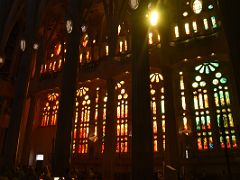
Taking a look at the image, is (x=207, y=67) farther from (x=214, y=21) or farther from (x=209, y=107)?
(x=214, y=21)

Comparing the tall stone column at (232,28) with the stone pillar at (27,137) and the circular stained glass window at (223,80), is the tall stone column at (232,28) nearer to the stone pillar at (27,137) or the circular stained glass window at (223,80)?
the circular stained glass window at (223,80)

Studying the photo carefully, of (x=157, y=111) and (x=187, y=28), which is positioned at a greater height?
(x=187, y=28)

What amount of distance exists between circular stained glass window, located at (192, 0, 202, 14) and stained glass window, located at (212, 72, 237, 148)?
4.69 meters

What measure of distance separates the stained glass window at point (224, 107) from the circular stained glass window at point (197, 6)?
469cm

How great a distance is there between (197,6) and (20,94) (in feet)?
44.2

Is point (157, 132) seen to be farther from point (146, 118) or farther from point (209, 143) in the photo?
point (146, 118)

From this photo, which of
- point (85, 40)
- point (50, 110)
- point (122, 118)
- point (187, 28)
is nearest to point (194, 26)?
point (187, 28)

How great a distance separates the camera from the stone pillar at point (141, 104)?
21.7ft

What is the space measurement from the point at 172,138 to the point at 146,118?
7.83 meters

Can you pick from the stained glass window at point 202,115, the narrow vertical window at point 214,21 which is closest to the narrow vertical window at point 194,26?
the narrow vertical window at point 214,21

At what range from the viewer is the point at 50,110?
2323 cm

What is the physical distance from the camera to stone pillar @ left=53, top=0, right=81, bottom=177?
9.35 meters

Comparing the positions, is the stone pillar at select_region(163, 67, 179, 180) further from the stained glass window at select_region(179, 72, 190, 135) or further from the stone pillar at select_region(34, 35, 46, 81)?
the stone pillar at select_region(34, 35, 46, 81)

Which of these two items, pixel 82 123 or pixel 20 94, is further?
pixel 82 123
